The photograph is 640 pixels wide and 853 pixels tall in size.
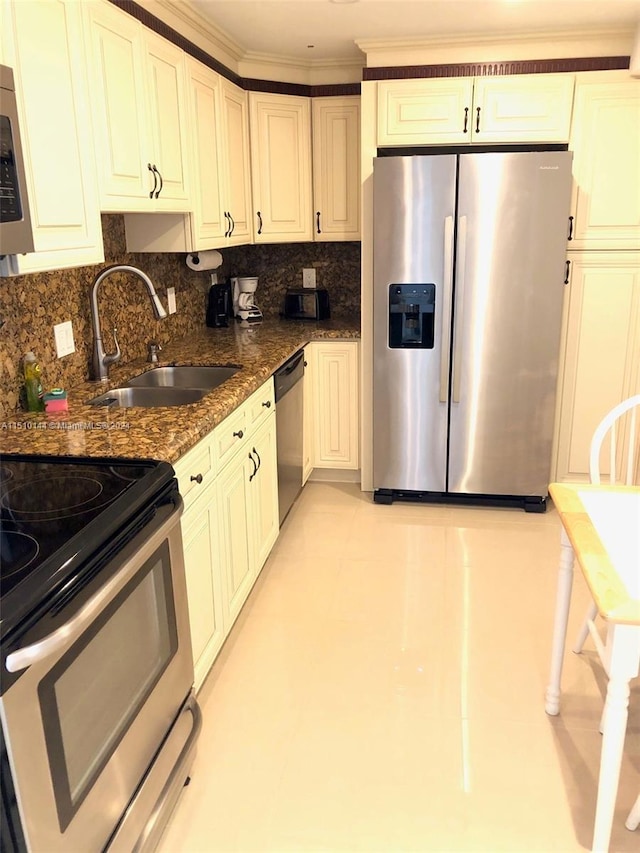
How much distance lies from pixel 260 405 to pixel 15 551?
1.49m

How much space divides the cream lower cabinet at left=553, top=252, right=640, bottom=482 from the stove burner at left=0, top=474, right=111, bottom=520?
8.94ft

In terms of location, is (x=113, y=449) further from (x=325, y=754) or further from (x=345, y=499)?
(x=345, y=499)

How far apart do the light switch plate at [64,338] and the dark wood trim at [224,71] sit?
106cm

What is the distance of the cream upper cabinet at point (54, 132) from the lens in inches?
63.2

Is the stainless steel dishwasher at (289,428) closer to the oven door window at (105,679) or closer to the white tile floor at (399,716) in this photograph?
the white tile floor at (399,716)

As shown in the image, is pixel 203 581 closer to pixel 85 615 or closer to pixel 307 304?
pixel 85 615

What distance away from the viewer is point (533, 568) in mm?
3029

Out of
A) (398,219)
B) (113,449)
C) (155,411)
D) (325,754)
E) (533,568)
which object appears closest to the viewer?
(113,449)

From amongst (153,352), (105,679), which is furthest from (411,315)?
(105,679)

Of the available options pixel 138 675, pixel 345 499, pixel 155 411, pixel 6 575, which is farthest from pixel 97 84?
pixel 345 499

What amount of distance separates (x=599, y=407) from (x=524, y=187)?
48.6 inches

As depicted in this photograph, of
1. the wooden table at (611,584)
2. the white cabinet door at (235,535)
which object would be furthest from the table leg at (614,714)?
the white cabinet door at (235,535)

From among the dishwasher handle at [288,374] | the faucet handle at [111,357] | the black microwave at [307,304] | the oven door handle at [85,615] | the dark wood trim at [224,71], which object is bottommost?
the oven door handle at [85,615]

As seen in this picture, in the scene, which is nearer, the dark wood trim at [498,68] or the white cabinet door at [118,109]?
the white cabinet door at [118,109]
